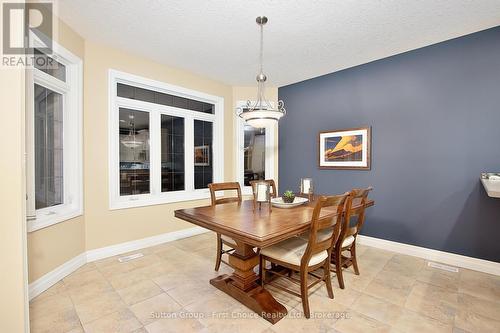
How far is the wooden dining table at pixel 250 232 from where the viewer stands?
1.61 metres

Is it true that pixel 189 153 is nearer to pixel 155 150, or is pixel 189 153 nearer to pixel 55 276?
pixel 155 150

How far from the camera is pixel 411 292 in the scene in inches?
88.6

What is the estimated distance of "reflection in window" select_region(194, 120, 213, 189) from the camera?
4223 mm

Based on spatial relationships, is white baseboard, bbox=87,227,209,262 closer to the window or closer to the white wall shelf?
the window

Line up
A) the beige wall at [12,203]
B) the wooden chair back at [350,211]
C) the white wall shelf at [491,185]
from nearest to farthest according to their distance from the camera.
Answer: the beige wall at [12,203]
the white wall shelf at [491,185]
the wooden chair back at [350,211]

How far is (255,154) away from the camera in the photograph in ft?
15.7

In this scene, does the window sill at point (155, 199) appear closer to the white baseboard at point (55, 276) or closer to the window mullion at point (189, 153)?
the window mullion at point (189, 153)

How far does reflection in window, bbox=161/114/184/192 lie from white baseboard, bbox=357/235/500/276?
308cm

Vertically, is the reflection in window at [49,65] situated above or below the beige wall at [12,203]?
above

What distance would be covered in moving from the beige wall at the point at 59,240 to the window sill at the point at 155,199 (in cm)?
47

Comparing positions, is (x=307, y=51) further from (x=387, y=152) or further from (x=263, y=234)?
(x=263, y=234)

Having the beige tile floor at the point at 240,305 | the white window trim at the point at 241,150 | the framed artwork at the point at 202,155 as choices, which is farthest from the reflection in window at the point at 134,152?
the white window trim at the point at 241,150

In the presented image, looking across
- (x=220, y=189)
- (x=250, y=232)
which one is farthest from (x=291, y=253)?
(x=220, y=189)

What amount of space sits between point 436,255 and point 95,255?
14.0ft
